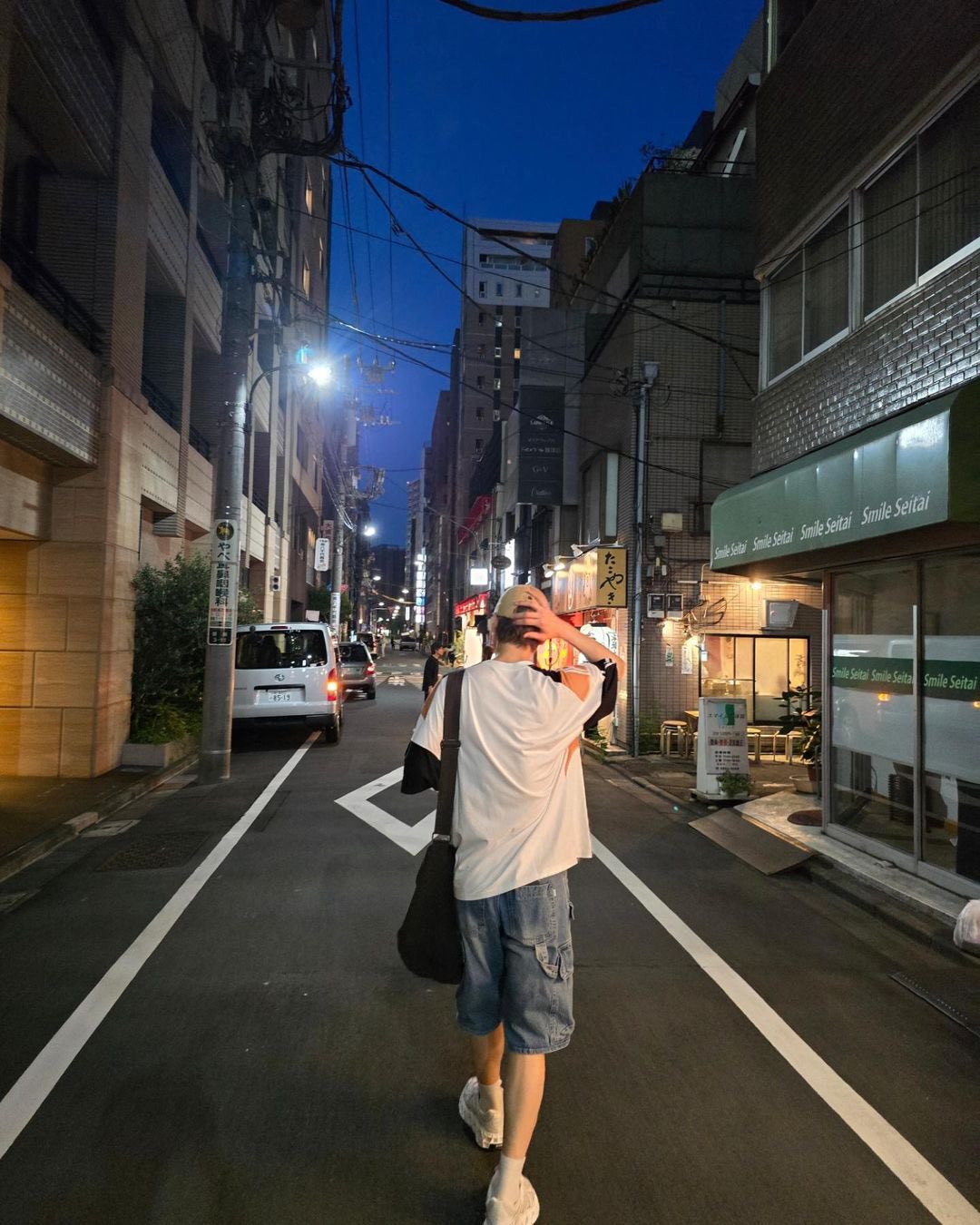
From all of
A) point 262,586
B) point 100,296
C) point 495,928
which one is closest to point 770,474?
point 495,928

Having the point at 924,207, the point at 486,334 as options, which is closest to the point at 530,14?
the point at 924,207

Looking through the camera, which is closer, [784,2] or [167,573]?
[784,2]

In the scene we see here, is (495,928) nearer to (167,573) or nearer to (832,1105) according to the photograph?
(832,1105)

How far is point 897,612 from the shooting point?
736 cm

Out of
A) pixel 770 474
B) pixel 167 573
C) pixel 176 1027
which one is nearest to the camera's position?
pixel 176 1027

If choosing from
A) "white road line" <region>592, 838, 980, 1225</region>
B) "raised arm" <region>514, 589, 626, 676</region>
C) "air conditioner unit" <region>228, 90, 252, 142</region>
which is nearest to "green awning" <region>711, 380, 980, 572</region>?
"white road line" <region>592, 838, 980, 1225</region>

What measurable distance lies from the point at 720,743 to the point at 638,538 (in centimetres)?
671

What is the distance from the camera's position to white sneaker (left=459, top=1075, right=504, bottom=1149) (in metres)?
2.95

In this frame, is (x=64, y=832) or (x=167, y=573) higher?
(x=167, y=573)

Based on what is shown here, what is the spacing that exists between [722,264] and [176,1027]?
1706cm

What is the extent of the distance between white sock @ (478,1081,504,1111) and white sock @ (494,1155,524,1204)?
0.38 metres

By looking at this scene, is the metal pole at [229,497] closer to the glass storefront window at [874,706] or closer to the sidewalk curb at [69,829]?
the sidewalk curb at [69,829]

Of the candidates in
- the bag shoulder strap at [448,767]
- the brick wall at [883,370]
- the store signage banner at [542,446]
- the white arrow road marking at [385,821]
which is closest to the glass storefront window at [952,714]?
the brick wall at [883,370]

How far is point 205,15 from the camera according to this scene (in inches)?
605
